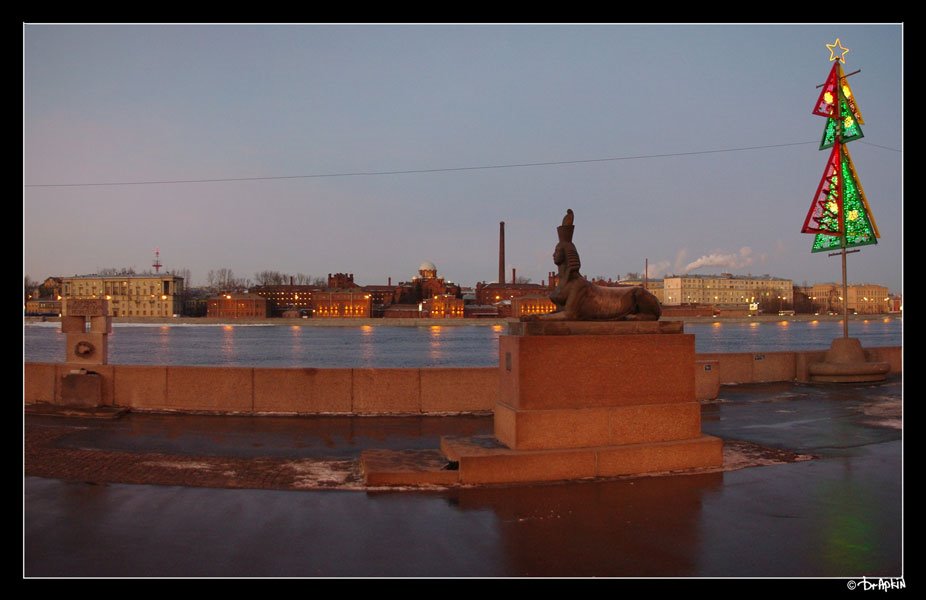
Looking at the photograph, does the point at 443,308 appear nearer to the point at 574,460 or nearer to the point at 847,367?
the point at 847,367

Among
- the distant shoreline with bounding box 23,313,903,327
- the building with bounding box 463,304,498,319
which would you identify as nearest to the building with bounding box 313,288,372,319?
the distant shoreline with bounding box 23,313,903,327

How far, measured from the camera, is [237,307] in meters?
189

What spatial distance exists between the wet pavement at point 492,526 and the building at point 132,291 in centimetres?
18312

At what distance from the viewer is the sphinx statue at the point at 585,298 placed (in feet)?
27.4

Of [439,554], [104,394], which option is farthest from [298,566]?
[104,394]

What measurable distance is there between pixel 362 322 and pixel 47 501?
6669 inches

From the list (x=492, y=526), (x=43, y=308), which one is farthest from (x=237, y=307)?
(x=492, y=526)

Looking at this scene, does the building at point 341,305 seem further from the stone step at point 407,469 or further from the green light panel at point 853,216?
the stone step at point 407,469

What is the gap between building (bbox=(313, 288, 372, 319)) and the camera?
184m

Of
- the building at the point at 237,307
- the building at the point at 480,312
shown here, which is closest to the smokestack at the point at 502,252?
the building at the point at 480,312

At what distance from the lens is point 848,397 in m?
14.8

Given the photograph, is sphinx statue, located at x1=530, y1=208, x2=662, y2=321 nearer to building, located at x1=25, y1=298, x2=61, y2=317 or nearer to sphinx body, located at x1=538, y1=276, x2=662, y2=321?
sphinx body, located at x1=538, y1=276, x2=662, y2=321

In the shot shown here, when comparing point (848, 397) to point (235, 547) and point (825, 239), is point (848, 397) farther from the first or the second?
point (235, 547)

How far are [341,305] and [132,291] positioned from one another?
51.8 meters
